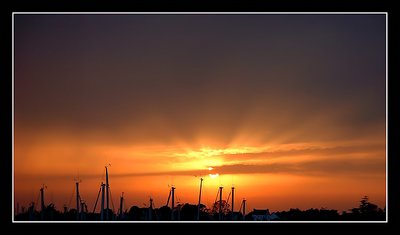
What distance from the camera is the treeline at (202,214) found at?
13.4 metres

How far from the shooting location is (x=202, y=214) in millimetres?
18203

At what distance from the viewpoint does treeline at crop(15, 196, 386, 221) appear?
528 inches

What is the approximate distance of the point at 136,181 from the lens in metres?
14.6
